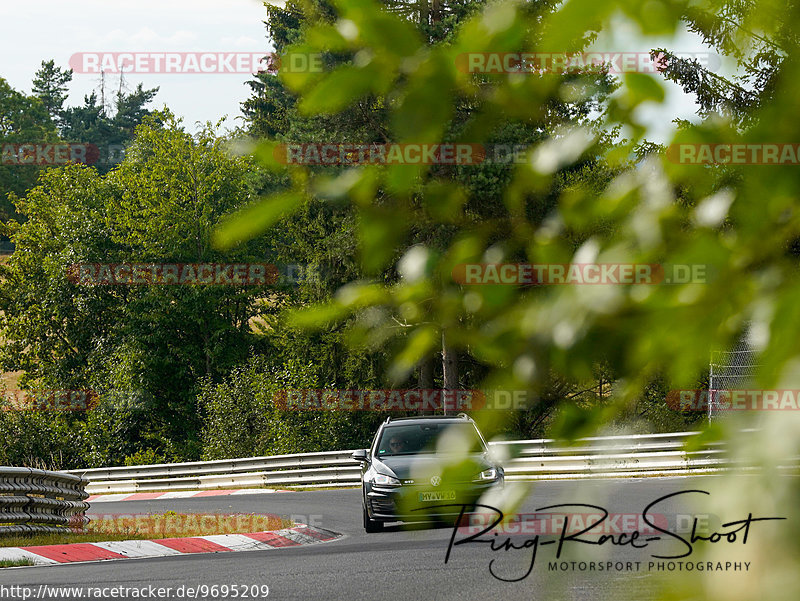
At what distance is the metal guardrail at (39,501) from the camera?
1136cm

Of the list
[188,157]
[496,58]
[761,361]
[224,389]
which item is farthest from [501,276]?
[188,157]

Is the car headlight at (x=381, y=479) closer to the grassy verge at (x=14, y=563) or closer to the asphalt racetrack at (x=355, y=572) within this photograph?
the asphalt racetrack at (x=355, y=572)

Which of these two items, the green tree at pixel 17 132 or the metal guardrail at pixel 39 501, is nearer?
the metal guardrail at pixel 39 501

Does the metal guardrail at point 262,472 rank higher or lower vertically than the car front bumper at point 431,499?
lower

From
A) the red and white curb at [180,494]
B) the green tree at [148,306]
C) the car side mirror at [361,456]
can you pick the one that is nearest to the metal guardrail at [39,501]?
the car side mirror at [361,456]

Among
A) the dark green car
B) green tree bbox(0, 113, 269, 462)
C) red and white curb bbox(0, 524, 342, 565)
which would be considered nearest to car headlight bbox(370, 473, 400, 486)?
red and white curb bbox(0, 524, 342, 565)

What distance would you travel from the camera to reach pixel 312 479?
1034 inches

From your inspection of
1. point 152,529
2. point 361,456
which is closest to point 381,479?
point 361,456

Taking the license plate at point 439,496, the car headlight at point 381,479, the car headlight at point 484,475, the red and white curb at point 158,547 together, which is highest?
the car headlight at point 484,475

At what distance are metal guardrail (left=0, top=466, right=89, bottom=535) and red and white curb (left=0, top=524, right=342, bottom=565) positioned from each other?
0.86 m

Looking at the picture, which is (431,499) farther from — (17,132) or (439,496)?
(17,132)

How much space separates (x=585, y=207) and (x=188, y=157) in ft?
132

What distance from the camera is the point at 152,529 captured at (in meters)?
13.8

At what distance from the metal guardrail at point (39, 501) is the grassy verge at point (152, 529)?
0.14 m
